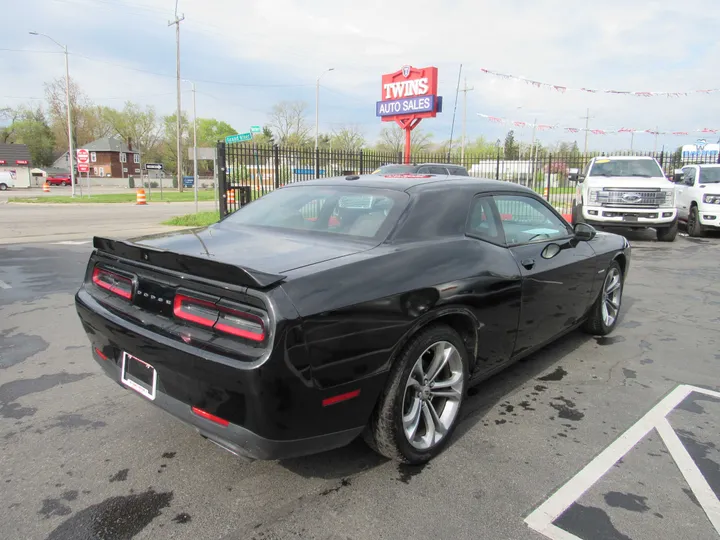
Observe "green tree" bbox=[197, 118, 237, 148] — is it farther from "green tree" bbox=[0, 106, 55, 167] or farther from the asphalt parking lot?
the asphalt parking lot

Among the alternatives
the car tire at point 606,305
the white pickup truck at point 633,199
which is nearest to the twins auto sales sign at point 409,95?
the white pickup truck at point 633,199

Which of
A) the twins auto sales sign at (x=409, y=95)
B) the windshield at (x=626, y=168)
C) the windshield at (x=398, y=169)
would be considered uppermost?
the twins auto sales sign at (x=409, y=95)

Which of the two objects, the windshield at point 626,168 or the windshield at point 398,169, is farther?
the windshield at point 626,168

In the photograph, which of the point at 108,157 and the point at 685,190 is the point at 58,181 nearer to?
the point at 108,157

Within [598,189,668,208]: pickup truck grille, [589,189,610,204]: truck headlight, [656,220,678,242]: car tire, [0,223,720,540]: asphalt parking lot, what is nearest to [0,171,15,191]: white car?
[589,189,610,204]: truck headlight

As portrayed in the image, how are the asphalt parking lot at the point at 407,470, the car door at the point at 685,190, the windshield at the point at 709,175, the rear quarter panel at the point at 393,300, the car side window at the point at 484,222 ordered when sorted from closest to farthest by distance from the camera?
the rear quarter panel at the point at 393,300
the asphalt parking lot at the point at 407,470
the car side window at the point at 484,222
the windshield at the point at 709,175
the car door at the point at 685,190

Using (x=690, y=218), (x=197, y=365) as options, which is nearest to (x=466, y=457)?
(x=197, y=365)

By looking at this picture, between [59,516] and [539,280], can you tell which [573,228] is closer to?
[539,280]

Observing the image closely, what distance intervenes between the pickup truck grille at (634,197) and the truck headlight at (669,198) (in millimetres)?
36

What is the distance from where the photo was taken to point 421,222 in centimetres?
301

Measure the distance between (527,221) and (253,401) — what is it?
2.82 m

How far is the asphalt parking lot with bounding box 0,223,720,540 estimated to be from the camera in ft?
7.43

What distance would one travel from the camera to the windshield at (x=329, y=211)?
3.05 meters

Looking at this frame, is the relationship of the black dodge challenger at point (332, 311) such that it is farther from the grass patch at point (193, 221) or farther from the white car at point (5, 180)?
the white car at point (5, 180)
